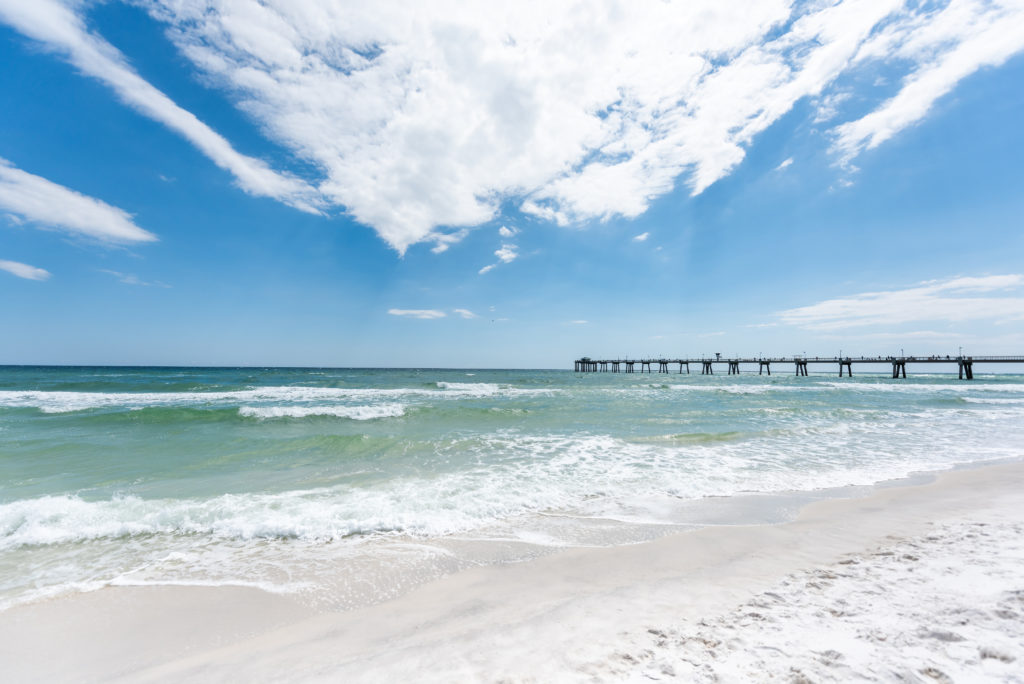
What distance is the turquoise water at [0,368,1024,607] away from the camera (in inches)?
185

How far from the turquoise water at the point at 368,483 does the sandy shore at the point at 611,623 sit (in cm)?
46

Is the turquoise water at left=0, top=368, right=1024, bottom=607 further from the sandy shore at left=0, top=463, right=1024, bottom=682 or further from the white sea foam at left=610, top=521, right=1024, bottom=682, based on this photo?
the white sea foam at left=610, top=521, right=1024, bottom=682

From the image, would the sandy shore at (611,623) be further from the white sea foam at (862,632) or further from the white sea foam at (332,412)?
the white sea foam at (332,412)

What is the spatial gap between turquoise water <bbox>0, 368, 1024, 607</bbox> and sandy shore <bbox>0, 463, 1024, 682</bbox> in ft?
1.52

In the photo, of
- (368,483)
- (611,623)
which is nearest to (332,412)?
(368,483)

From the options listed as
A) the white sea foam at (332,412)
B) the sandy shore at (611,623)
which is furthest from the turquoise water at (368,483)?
the white sea foam at (332,412)

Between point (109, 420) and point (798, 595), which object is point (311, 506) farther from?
point (109, 420)

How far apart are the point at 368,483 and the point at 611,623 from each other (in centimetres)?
566

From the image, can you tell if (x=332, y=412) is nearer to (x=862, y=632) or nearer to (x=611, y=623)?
(x=611, y=623)

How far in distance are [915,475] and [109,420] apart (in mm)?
24176

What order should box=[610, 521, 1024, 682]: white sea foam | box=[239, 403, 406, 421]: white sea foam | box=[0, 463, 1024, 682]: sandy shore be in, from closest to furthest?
1. box=[610, 521, 1024, 682]: white sea foam
2. box=[0, 463, 1024, 682]: sandy shore
3. box=[239, 403, 406, 421]: white sea foam

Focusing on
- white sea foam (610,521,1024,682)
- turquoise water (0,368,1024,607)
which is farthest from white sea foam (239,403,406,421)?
white sea foam (610,521,1024,682)

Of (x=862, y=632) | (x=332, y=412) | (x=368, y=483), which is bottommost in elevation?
(x=368, y=483)

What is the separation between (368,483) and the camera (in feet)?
25.1
